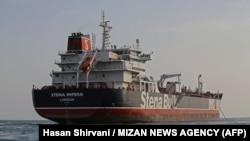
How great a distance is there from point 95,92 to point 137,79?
9335 millimetres

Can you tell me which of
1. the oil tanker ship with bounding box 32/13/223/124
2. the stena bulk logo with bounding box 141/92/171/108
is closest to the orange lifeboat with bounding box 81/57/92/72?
the oil tanker ship with bounding box 32/13/223/124

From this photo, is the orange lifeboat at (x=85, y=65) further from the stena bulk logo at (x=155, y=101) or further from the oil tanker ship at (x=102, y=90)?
the stena bulk logo at (x=155, y=101)

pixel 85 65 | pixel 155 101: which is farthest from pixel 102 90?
pixel 155 101

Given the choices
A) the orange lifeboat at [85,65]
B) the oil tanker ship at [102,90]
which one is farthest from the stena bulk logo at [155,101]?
the orange lifeboat at [85,65]

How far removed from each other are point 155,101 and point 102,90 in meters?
11.1

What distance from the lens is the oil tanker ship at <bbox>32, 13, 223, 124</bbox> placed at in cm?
3794

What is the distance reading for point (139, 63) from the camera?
156 ft

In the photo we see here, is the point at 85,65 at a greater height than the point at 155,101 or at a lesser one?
greater

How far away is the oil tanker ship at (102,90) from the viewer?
37.9 meters

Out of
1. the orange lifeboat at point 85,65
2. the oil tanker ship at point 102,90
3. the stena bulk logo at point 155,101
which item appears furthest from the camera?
the stena bulk logo at point 155,101

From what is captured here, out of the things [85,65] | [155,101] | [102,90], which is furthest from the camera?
[155,101]

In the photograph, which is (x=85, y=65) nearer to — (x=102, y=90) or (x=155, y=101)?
(x=102, y=90)

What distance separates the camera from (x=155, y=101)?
47.8 metres

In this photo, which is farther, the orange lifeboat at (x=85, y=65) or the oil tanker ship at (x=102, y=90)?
the orange lifeboat at (x=85, y=65)
